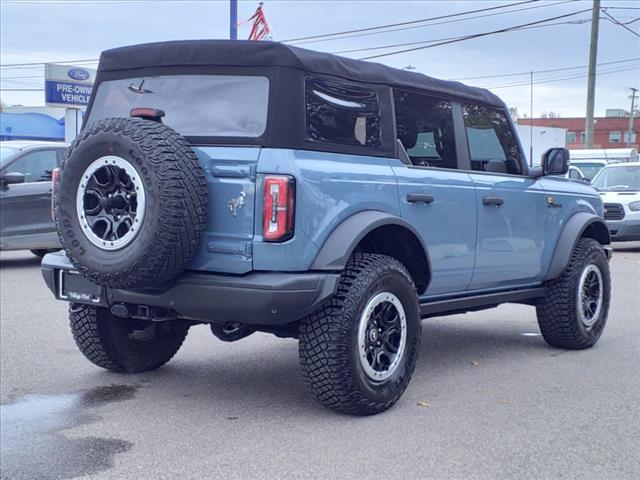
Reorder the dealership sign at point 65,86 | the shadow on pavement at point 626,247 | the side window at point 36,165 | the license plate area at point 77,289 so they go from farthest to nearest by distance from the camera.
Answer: the dealership sign at point 65,86 → the shadow on pavement at point 626,247 → the side window at point 36,165 → the license plate area at point 77,289

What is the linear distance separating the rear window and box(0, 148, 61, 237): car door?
7.67 metres

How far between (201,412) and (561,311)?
3.39 m

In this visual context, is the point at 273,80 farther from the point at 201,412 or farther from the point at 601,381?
the point at 601,381

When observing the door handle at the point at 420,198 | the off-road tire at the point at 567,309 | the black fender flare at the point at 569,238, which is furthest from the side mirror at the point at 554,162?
the door handle at the point at 420,198

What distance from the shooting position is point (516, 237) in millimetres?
7230

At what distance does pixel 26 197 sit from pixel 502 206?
8.32 metres

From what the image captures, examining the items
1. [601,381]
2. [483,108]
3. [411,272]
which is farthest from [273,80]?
[601,381]

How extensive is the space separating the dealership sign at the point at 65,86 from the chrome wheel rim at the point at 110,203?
103ft

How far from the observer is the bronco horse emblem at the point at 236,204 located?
17.2 ft

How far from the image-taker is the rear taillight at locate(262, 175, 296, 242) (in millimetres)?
5145

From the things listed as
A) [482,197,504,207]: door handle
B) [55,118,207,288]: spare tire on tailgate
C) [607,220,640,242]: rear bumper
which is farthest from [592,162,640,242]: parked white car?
[55,118,207,288]: spare tire on tailgate

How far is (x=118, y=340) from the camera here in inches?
256

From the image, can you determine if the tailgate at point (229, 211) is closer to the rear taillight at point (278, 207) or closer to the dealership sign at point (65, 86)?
the rear taillight at point (278, 207)

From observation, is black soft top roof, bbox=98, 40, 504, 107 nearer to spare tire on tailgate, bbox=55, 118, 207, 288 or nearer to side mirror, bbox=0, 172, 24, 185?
spare tire on tailgate, bbox=55, 118, 207, 288
